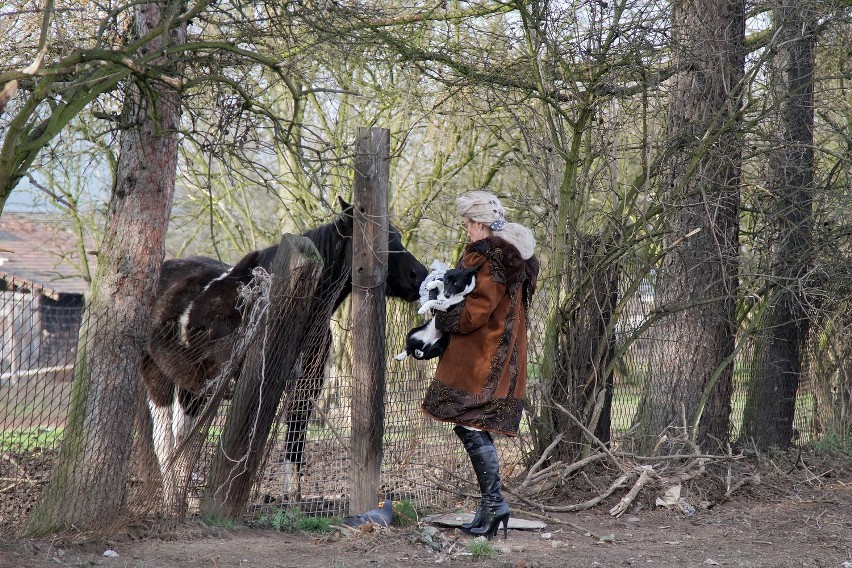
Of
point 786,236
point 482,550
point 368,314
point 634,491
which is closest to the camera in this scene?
point 482,550

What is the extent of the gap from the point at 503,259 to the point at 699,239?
249 cm

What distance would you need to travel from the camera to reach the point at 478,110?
23.7 ft

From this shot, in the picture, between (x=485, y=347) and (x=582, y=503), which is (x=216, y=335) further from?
(x=582, y=503)

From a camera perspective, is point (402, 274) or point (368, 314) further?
point (402, 274)

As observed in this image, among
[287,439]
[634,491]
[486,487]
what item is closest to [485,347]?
[486,487]

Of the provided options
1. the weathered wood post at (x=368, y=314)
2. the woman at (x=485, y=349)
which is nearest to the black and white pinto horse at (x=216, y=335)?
the weathered wood post at (x=368, y=314)

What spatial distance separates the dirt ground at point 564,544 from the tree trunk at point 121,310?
1.33 ft

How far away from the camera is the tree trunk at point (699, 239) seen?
5.91 metres

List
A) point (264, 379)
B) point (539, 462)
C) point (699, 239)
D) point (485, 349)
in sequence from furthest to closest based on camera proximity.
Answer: point (699, 239) → point (539, 462) → point (264, 379) → point (485, 349)

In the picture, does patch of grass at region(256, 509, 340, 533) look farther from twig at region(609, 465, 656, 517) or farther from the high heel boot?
twig at region(609, 465, 656, 517)

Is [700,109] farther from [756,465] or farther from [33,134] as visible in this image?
[33,134]

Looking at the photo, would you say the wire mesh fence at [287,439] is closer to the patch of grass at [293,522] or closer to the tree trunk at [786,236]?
the patch of grass at [293,522]

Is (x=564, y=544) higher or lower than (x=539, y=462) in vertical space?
lower

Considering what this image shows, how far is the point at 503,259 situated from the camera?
196 inches
